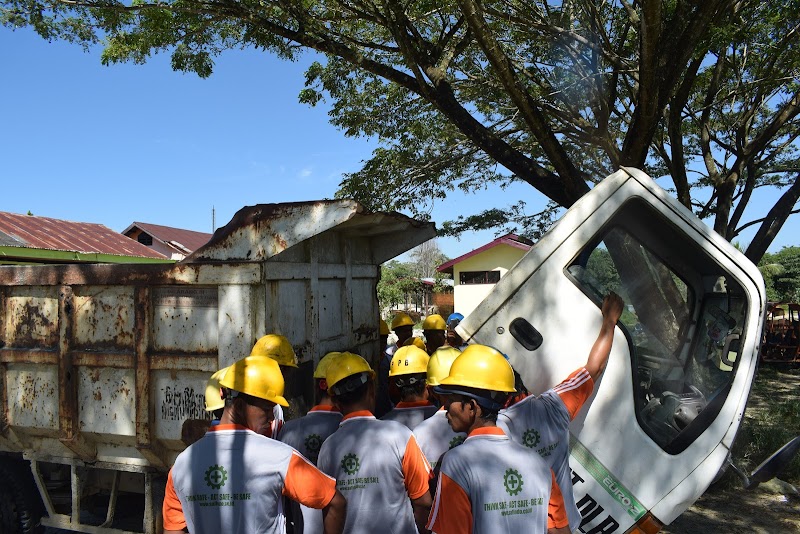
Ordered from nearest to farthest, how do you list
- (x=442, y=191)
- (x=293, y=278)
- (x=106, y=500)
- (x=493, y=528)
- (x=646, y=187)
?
(x=493, y=528) < (x=646, y=187) < (x=293, y=278) < (x=106, y=500) < (x=442, y=191)

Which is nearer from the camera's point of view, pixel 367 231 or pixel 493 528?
pixel 493 528

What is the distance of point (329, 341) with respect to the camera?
4.18 meters

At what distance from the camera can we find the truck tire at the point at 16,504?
401cm

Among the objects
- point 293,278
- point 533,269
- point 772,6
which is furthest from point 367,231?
point 772,6

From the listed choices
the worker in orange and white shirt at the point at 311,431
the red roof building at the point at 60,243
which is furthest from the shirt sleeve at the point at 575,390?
the red roof building at the point at 60,243

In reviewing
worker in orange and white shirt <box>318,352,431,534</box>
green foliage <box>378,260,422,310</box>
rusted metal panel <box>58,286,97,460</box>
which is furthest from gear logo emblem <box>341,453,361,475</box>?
green foliage <box>378,260,422,310</box>

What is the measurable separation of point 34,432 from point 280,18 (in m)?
4.86

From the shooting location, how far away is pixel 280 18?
6.57 m

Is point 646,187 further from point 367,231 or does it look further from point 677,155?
point 677,155

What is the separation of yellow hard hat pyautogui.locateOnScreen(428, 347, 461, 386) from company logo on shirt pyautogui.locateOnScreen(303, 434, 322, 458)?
620 millimetres

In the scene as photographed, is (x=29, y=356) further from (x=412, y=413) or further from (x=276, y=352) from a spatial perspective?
(x=412, y=413)

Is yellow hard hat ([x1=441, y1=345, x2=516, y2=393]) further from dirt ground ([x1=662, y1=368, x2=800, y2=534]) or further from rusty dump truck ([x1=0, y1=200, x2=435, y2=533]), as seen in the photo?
dirt ground ([x1=662, y1=368, x2=800, y2=534])

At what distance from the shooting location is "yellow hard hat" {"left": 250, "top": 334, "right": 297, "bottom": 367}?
10.3 feet

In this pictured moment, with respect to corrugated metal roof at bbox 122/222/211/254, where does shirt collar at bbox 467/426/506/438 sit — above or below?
below
